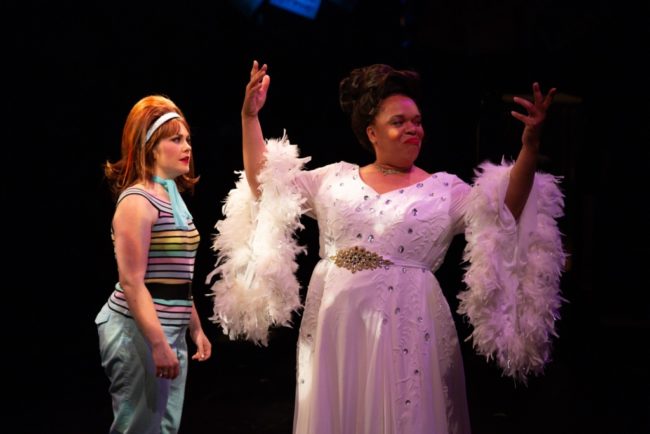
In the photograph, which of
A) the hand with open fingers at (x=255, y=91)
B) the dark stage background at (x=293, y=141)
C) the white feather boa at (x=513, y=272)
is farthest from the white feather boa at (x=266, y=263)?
the dark stage background at (x=293, y=141)

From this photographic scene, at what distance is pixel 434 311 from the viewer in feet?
6.16

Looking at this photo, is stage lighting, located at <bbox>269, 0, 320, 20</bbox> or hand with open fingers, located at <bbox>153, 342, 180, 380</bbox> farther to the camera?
stage lighting, located at <bbox>269, 0, 320, 20</bbox>

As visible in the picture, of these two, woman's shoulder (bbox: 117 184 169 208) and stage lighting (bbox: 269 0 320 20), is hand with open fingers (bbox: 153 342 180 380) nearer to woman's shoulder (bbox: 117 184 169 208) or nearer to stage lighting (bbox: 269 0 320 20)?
woman's shoulder (bbox: 117 184 169 208)

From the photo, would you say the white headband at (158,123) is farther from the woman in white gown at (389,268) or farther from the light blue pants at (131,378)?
the light blue pants at (131,378)

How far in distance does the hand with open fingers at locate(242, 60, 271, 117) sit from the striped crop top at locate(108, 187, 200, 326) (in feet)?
1.18

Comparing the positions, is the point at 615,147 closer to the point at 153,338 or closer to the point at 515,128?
the point at 515,128

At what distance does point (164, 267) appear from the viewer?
1690 mm

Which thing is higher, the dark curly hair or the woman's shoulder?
the dark curly hair

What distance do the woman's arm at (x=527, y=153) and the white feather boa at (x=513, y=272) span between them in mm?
21

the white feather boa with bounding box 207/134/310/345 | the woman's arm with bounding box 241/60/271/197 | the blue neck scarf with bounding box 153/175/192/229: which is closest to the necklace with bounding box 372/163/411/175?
the white feather boa with bounding box 207/134/310/345

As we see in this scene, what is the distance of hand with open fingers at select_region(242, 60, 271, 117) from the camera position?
6.16 ft

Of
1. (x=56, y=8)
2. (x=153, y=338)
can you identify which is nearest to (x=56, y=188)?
(x=56, y=8)

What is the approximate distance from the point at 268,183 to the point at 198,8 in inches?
62.1

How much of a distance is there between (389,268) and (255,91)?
58 cm
